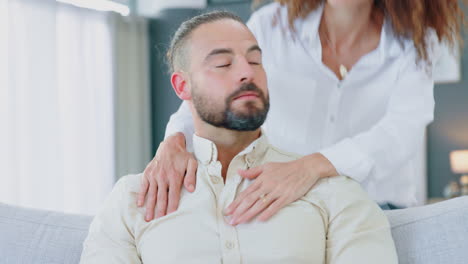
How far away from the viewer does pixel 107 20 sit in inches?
197

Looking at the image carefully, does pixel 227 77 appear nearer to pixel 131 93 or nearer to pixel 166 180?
pixel 166 180

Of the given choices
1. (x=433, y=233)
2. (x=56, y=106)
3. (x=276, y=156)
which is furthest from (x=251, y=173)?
(x=56, y=106)

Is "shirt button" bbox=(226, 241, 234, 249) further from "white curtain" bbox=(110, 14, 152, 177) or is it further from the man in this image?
"white curtain" bbox=(110, 14, 152, 177)

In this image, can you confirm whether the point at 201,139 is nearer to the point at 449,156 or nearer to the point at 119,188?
the point at 119,188

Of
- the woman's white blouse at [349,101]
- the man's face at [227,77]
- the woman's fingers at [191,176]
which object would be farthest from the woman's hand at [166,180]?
the woman's white blouse at [349,101]

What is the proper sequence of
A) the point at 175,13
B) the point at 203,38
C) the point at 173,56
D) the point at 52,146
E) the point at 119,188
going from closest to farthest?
the point at 119,188 → the point at 203,38 → the point at 173,56 → the point at 52,146 → the point at 175,13

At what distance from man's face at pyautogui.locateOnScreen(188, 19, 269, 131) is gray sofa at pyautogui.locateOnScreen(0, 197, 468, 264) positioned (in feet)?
1.55

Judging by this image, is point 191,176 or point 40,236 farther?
point 40,236

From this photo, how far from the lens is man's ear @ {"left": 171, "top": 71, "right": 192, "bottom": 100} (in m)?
1.64

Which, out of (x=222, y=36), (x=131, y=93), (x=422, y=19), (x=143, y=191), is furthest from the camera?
(x=131, y=93)

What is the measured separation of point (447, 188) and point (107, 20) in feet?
11.1

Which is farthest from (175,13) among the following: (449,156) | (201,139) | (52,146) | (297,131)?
(201,139)

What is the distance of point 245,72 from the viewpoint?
1461 mm

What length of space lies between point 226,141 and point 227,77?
0.63 feet
